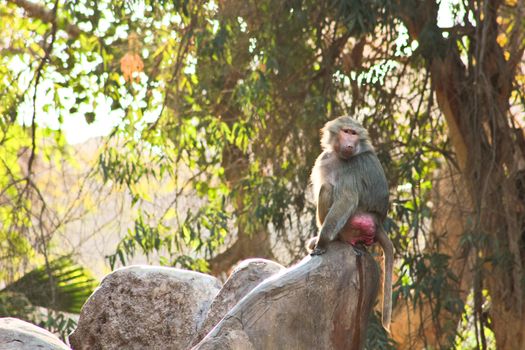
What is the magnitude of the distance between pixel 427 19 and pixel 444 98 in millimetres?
930

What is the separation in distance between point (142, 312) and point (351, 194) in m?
1.99

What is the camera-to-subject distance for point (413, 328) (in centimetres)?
1052

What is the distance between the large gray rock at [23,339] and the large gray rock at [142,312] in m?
1.40

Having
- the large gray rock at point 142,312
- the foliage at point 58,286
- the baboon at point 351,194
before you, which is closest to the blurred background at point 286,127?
the foliage at point 58,286

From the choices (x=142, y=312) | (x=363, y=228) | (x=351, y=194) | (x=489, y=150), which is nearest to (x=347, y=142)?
(x=351, y=194)

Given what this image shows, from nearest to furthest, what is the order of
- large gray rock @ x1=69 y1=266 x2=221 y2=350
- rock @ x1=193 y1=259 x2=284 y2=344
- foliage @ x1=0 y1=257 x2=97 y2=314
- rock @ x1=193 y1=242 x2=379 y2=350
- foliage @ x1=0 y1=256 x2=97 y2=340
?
rock @ x1=193 y1=242 x2=379 y2=350
rock @ x1=193 y1=259 x2=284 y2=344
large gray rock @ x1=69 y1=266 x2=221 y2=350
foliage @ x1=0 y1=256 x2=97 y2=340
foliage @ x1=0 y1=257 x2=97 y2=314

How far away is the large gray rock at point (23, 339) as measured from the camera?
4.72 metres

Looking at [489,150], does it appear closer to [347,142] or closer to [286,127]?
[286,127]

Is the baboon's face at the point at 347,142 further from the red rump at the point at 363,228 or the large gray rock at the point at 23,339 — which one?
the large gray rock at the point at 23,339

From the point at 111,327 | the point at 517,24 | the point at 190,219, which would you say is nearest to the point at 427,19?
the point at 517,24

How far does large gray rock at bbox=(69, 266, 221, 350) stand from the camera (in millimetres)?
6340

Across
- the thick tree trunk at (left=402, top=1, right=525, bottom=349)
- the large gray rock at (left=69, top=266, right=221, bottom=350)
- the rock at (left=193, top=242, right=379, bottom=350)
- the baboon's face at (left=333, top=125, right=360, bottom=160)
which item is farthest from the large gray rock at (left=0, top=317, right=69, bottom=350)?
the thick tree trunk at (left=402, top=1, right=525, bottom=349)

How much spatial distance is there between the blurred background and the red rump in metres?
2.54

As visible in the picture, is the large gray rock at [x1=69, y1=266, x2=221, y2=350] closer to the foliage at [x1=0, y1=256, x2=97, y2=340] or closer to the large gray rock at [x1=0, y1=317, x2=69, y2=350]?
the large gray rock at [x1=0, y1=317, x2=69, y2=350]
